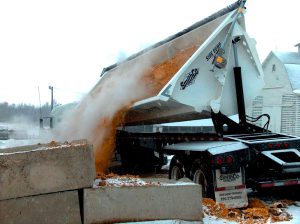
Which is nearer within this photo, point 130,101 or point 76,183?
point 76,183

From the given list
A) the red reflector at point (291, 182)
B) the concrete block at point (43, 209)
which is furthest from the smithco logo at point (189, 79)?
the concrete block at point (43, 209)

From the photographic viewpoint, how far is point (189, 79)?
7848 mm

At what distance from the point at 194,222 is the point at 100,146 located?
16.0ft

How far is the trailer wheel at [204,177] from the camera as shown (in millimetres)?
6707

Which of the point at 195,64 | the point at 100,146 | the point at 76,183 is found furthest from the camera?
the point at 100,146

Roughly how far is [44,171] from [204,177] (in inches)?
123

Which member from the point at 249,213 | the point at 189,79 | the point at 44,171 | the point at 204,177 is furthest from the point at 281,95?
the point at 44,171

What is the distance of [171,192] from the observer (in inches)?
187

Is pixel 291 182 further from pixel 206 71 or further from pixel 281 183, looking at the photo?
pixel 206 71

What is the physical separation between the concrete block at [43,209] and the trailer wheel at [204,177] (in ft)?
8.86

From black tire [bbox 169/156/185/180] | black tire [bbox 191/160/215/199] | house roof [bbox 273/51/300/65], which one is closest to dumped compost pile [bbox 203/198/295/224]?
black tire [bbox 191/160/215/199]

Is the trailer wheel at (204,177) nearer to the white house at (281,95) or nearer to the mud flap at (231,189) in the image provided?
the mud flap at (231,189)

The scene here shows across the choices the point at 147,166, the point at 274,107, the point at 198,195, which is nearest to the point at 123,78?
the point at 147,166

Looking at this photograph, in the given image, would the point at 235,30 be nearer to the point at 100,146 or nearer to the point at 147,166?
the point at 100,146
